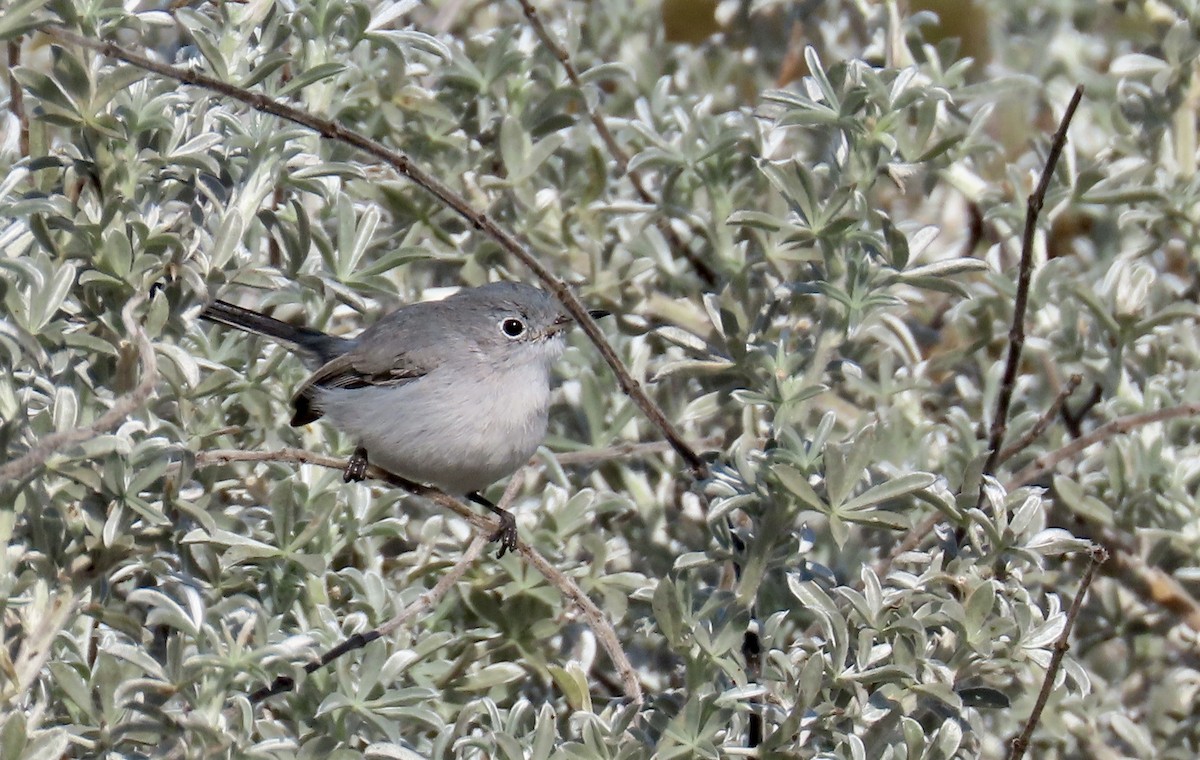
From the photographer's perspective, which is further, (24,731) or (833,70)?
(833,70)

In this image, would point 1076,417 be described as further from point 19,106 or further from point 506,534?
point 19,106

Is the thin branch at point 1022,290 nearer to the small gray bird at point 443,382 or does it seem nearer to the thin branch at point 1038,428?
the thin branch at point 1038,428

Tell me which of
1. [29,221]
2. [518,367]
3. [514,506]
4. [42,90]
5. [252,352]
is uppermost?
[42,90]

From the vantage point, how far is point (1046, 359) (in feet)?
11.7

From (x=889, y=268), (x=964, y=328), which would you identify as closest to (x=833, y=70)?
(x=889, y=268)

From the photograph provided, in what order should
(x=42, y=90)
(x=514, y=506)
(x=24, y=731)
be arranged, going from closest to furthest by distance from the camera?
1. (x=24, y=731)
2. (x=42, y=90)
3. (x=514, y=506)

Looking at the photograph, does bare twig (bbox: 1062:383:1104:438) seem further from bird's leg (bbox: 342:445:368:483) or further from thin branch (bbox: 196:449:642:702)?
bird's leg (bbox: 342:445:368:483)

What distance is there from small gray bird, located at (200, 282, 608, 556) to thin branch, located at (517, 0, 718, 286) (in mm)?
353

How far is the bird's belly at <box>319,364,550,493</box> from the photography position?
309cm

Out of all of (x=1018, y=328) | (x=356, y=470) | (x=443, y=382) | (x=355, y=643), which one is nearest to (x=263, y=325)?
(x=356, y=470)

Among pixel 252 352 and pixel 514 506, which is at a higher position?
pixel 252 352

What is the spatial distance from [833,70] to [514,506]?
50.2 inches

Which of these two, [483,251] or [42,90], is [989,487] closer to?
[483,251]

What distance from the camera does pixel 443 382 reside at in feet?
11.0
